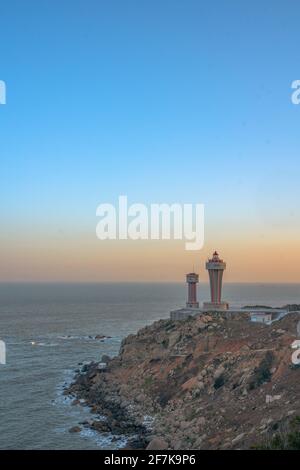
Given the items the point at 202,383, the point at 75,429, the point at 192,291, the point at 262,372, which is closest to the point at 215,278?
the point at 192,291

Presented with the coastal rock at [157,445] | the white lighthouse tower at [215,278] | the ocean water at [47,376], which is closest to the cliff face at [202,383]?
the coastal rock at [157,445]

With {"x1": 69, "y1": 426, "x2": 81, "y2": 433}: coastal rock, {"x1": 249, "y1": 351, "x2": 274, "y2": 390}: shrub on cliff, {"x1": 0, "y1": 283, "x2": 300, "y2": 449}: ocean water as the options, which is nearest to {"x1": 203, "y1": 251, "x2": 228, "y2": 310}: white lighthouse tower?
{"x1": 0, "y1": 283, "x2": 300, "y2": 449}: ocean water

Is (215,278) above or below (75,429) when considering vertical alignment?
above

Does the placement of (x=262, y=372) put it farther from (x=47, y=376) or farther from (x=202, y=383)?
(x=47, y=376)

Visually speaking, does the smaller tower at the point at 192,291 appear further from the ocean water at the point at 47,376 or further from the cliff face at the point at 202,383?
the ocean water at the point at 47,376

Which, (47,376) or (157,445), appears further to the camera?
(47,376)
